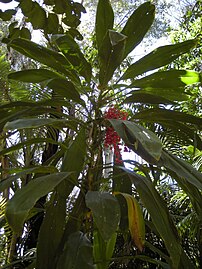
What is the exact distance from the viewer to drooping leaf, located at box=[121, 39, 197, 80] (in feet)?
3.91

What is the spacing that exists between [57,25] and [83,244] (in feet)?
3.26

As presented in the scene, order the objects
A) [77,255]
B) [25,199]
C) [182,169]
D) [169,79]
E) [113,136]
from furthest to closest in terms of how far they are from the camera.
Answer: [169,79] < [113,136] < [182,169] < [77,255] < [25,199]

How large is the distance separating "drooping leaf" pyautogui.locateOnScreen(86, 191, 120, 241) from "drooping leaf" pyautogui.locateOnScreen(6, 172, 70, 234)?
0.10 m

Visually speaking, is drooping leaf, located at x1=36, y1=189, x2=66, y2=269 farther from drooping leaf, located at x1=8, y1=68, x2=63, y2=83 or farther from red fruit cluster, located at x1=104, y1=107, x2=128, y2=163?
drooping leaf, located at x1=8, y1=68, x2=63, y2=83

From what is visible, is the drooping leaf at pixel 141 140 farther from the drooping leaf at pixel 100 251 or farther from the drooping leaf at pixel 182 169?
the drooping leaf at pixel 100 251

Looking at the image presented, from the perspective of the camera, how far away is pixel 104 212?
848mm

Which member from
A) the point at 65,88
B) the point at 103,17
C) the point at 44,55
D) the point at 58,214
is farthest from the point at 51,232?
the point at 103,17

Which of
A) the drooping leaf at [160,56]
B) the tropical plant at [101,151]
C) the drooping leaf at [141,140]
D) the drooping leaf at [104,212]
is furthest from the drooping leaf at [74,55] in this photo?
the drooping leaf at [104,212]

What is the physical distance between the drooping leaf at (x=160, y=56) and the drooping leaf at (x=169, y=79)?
32mm

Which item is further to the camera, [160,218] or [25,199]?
[160,218]

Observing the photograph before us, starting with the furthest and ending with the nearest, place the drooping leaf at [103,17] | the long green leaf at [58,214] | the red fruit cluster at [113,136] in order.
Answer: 1. the drooping leaf at [103,17]
2. the red fruit cluster at [113,136]
3. the long green leaf at [58,214]

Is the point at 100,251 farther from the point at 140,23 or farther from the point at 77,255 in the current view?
the point at 140,23

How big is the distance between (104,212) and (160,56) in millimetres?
570

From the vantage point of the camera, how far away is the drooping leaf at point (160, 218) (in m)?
0.91
